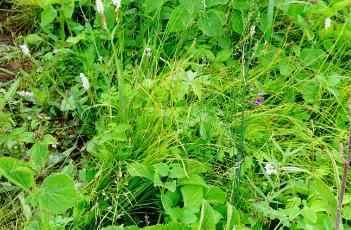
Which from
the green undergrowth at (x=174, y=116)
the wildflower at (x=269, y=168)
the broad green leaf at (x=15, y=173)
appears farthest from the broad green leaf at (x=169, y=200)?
the broad green leaf at (x=15, y=173)

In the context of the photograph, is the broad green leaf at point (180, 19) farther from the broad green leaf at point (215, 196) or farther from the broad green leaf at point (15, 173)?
the broad green leaf at point (15, 173)

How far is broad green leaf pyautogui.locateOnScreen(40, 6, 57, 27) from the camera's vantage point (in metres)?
2.68

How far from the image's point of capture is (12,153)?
7.66 feet

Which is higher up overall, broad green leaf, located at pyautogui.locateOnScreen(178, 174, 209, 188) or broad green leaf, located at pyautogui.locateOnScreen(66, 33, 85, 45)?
broad green leaf, located at pyautogui.locateOnScreen(66, 33, 85, 45)

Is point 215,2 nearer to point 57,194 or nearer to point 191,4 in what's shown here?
point 191,4

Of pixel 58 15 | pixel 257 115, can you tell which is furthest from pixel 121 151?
pixel 58 15

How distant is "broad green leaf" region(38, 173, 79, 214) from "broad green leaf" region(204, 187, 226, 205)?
0.50 metres

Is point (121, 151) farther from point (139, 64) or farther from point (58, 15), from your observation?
point (58, 15)

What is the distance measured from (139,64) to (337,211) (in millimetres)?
1713

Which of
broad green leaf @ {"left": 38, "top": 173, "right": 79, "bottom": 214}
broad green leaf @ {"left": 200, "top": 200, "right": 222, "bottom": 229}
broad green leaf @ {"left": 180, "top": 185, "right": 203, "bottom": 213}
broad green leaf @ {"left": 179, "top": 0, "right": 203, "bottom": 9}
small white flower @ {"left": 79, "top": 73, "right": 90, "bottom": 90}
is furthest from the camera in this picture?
broad green leaf @ {"left": 179, "top": 0, "right": 203, "bottom": 9}

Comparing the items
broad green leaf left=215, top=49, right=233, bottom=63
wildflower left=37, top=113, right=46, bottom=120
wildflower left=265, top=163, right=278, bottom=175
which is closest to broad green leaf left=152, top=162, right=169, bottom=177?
wildflower left=265, top=163, right=278, bottom=175

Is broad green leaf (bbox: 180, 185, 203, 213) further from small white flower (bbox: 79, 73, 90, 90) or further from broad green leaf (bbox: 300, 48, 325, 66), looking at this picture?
broad green leaf (bbox: 300, 48, 325, 66)

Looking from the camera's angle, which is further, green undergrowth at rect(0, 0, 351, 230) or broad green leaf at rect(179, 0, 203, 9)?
broad green leaf at rect(179, 0, 203, 9)

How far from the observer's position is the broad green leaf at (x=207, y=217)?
6.05 ft
